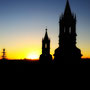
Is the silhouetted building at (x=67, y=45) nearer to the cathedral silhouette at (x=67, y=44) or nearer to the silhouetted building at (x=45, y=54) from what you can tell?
the cathedral silhouette at (x=67, y=44)

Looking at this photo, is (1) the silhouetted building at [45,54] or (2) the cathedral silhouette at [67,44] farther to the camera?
(1) the silhouetted building at [45,54]

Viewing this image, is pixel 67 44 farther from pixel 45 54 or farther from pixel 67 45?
pixel 45 54

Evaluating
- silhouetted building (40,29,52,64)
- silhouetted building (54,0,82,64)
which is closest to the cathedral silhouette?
silhouetted building (54,0,82,64)

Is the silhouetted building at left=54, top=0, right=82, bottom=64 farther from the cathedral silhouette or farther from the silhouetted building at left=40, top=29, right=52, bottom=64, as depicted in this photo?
the silhouetted building at left=40, top=29, right=52, bottom=64

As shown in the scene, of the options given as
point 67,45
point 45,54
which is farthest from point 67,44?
point 45,54

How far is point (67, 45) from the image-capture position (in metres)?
38.4

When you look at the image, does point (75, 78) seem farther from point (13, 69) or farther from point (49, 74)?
point (13, 69)

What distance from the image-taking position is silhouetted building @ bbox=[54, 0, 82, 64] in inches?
1476

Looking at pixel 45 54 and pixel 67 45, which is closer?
pixel 67 45

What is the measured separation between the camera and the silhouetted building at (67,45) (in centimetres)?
3750

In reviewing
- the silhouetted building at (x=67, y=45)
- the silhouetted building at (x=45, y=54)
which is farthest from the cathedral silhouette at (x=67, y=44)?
the silhouetted building at (x=45, y=54)

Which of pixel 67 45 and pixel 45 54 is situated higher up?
pixel 67 45

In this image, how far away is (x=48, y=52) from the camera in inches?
1777

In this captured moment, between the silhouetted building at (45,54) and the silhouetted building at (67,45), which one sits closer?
the silhouetted building at (67,45)
